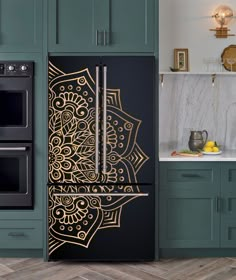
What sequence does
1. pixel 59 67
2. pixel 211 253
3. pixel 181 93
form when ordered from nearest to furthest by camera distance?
pixel 59 67 → pixel 211 253 → pixel 181 93

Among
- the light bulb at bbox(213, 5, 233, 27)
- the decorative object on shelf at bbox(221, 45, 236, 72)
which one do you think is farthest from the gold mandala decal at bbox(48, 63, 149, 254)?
the light bulb at bbox(213, 5, 233, 27)

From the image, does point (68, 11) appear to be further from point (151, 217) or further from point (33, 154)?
point (151, 217)

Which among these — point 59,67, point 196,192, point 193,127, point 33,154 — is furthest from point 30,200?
point 193,127

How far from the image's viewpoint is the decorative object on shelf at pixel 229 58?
4.49 meters

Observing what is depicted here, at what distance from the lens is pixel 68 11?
386 centimetres

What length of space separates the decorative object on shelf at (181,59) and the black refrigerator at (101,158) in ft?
2.17

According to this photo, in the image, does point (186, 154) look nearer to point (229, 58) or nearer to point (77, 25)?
point (229, 58)

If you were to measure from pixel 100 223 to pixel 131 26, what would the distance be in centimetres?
156

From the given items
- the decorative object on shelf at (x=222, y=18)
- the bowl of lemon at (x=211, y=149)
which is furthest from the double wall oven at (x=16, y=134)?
the decorative object on shelf at (x=222, y=18)

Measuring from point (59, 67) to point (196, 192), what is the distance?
4.80 ft

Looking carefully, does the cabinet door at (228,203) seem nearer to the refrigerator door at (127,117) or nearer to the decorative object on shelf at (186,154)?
the decorative object on shelf at (186,154)

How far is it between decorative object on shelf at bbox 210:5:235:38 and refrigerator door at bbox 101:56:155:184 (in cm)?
94

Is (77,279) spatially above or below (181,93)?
below

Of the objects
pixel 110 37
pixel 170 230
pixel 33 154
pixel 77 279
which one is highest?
pixel 110 37
